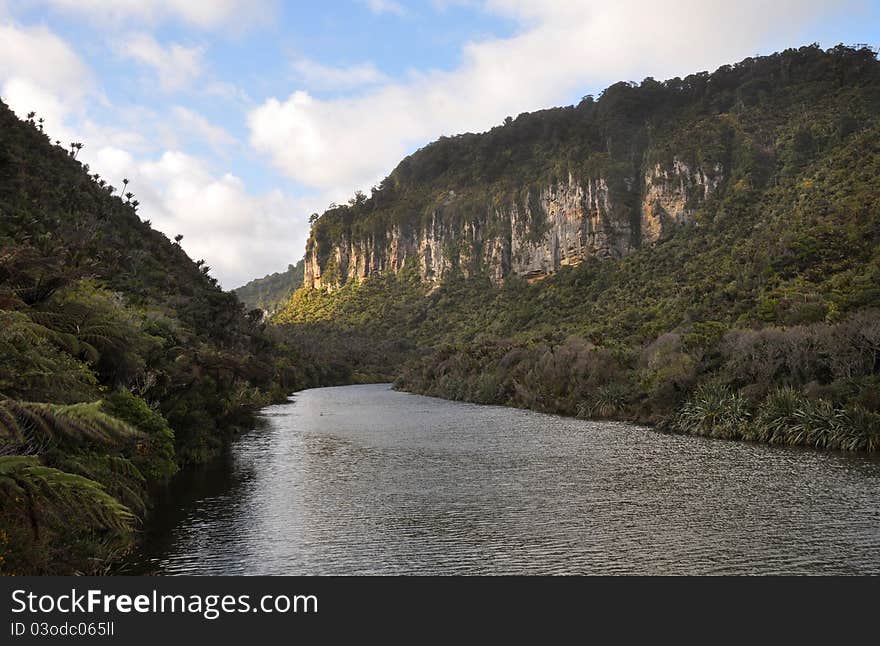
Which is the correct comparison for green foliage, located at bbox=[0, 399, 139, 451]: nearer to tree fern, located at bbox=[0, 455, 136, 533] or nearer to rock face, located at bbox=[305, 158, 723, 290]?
tree fern, located at bbox=[0, 455, 136, 533]

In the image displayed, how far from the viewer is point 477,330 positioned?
13250cm

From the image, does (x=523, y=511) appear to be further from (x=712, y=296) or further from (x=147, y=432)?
(x=712, y=296)

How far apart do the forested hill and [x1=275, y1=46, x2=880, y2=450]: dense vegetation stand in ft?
101

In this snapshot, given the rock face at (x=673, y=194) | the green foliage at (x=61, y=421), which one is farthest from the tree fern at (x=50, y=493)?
the rock face at (x=673, y=194)

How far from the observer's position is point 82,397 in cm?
1675

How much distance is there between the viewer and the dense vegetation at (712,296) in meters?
41.2

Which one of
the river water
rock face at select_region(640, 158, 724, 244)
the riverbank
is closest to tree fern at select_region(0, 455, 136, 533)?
the river water

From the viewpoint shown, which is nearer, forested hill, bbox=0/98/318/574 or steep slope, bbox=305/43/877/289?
forested hill, bbox=0/98/318/574

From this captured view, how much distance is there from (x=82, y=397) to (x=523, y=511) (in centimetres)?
1367

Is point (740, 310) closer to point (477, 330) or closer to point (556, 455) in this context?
point (556, 455)

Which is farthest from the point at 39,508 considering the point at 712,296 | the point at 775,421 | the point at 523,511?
the point at 712,296

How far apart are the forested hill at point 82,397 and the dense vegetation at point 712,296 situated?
101 feet

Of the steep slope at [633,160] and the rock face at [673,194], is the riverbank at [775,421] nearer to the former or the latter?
the steep slope at [633,160]

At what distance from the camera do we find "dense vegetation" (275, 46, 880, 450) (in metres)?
41.2
